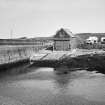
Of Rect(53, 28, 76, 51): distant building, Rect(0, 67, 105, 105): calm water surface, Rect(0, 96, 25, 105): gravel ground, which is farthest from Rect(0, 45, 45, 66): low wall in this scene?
Rect(0, 96, 25, 105): gravel ground

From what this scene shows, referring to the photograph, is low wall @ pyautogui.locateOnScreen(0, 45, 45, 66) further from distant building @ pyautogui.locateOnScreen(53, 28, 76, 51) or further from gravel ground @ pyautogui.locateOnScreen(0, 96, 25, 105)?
gravel ground @ pyautogui.locateOnScreen(0, 96, 25, 105)

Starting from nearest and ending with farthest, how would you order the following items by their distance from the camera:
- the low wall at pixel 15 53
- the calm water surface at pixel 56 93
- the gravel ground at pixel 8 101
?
the gravel ground at pixel 8 101 < the calm water surface at pixel 56 93 < the low wall at pixel 15 53

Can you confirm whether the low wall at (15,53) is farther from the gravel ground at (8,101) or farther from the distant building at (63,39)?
the gravel ground at (8,101)

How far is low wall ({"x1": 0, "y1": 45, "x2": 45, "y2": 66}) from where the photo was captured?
5042 cm

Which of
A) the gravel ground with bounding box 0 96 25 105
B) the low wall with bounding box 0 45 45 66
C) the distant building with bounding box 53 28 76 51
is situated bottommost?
the gravel ground with bounding box 0 96 25 105

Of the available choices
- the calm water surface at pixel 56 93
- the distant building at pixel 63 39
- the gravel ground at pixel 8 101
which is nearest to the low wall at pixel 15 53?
the distant building at pixel 63 39

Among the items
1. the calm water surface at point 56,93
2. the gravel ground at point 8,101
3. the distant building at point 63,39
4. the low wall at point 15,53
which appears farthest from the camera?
the distant building at point 63,39

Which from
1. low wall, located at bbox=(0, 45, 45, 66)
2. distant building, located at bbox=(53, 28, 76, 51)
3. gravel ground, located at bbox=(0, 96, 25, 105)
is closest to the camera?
gravel ground, located at bbox=(0, 96, 25, 105)

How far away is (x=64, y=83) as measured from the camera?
3209 centimetres

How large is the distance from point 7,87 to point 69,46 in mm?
44052

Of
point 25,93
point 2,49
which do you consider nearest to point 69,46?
point 2,49

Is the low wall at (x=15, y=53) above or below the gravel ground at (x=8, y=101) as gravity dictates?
above

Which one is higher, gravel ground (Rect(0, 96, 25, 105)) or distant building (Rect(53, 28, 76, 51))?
distant building (Rect(53, 28, 76, 51))

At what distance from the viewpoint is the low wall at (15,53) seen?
5042cm
